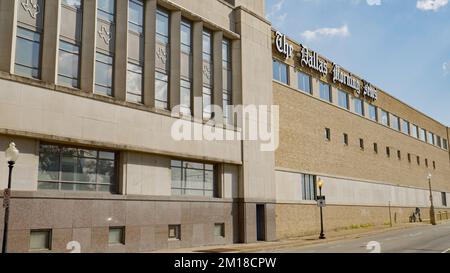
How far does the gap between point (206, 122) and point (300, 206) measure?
44.2ft

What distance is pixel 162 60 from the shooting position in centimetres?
2773

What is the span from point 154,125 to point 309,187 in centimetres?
1925

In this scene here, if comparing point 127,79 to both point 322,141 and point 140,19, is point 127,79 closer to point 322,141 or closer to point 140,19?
point 140,19

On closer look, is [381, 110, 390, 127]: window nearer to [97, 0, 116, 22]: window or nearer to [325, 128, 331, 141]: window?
[325, 128, 331, 141]: window

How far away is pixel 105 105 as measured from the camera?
2339cm

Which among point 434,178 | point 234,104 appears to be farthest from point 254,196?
point 434,178

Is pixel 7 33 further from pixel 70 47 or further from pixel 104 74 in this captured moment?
pixel 104 74

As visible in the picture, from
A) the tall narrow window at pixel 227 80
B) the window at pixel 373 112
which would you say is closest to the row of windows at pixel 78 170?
the tall narrow window at pixel 227 80

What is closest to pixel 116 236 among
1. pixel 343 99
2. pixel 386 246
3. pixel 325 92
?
pixel 386 246

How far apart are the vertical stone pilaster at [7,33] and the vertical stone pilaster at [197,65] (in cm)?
1173

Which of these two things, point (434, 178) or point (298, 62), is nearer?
point (298, 62)

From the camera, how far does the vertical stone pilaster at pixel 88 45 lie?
2294cm

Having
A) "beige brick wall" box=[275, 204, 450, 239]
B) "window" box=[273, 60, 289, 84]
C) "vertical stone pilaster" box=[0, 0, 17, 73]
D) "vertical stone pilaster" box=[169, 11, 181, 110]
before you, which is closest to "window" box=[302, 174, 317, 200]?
"beige brick wall" box=[275, 204, 450, 239]

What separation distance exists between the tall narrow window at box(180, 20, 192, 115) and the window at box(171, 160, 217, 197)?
3.35 meters
